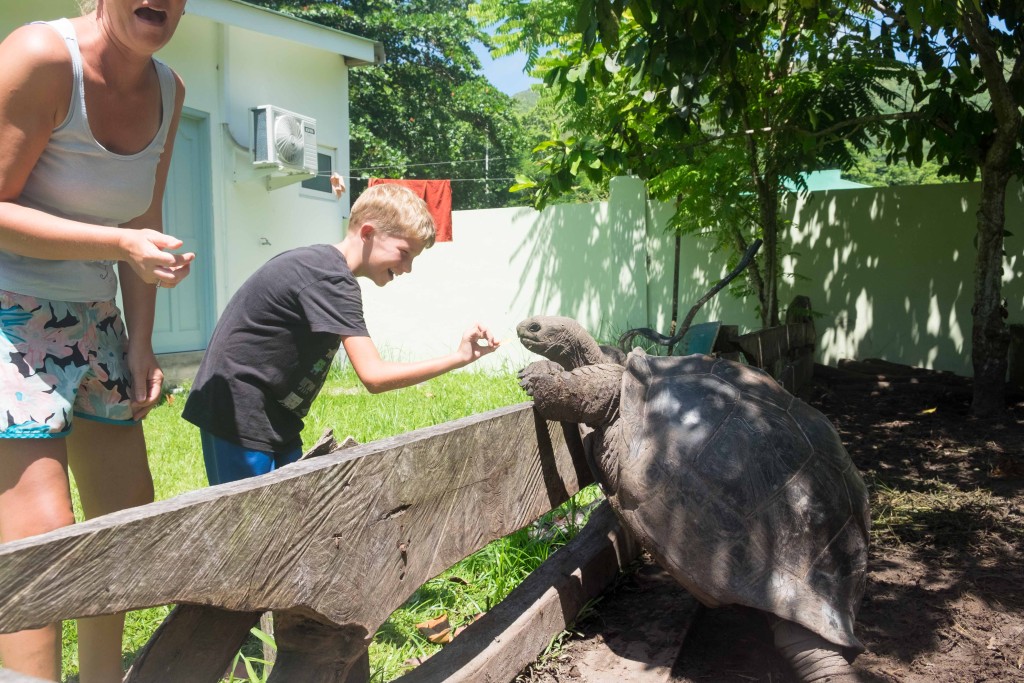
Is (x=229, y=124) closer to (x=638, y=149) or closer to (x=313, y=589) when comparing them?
(x=638, y=149)

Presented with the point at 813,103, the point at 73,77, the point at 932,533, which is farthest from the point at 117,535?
the point at 813,103

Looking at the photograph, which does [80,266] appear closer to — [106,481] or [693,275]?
[106,481]

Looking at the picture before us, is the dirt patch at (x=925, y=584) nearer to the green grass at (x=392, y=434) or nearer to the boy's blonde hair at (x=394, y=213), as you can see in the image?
the green grass at (x=392, y=434)

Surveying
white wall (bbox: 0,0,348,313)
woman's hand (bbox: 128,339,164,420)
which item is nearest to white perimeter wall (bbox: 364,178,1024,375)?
white wall (bbox: 0,0,348,313)

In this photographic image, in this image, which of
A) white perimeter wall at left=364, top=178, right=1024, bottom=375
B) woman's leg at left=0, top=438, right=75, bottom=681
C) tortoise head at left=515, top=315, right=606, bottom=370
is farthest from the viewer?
white perimeter wall at left=364, top=178, right=1024, bottom=375

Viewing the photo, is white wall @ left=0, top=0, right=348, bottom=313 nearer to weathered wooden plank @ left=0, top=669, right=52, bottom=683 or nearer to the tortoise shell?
the tortoise shell

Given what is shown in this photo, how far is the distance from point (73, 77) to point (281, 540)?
110 centimetres

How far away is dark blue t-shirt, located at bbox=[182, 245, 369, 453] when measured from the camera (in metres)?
2.48

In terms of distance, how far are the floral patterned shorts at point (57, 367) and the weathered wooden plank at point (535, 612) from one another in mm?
1009

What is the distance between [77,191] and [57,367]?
1.33 ft

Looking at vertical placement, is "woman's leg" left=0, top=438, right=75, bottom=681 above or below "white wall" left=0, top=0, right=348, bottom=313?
below

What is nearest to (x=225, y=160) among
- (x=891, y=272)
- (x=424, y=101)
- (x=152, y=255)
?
(x=891, y=272)

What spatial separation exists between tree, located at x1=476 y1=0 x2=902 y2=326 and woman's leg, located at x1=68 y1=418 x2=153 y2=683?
298 cm

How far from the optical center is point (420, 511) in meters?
1.83
